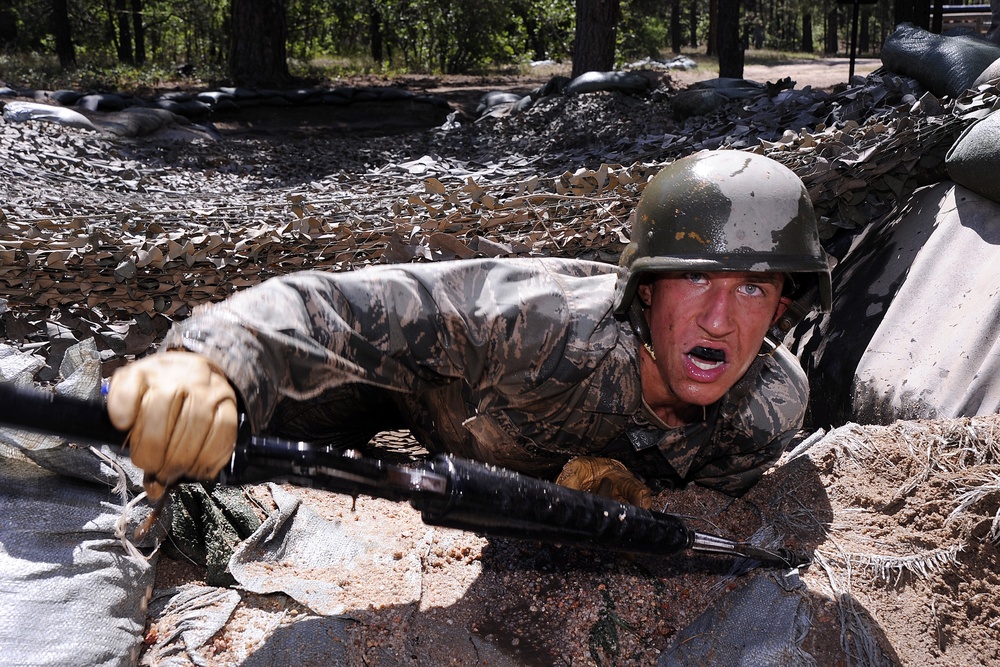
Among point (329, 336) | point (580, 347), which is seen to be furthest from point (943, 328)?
point (329, 336)

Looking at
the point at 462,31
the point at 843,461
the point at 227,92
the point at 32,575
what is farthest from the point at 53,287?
the point at 462,31

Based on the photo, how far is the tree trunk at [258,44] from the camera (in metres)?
11.7

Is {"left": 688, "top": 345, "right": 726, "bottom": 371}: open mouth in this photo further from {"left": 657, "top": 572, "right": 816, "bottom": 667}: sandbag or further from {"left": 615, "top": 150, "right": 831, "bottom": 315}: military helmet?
{"left": 657, "top": 572, "right": 816, "bottom": 667}: sandbag

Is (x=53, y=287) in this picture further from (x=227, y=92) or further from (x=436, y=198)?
(x=227, y=92)

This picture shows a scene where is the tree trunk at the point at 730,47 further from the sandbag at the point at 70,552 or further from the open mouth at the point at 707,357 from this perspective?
the sandbag at the point at 70,552

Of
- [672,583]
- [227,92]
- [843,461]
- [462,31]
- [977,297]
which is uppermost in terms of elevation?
[462,31]

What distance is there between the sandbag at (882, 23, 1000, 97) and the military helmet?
10.7 ft

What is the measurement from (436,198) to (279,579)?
→ 228cm

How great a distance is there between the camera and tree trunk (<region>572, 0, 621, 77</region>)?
10.5 meters

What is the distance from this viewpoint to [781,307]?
252 centimetres

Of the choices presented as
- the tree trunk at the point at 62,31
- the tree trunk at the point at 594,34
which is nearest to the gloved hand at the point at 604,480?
the tree trunk at the point at 594,34

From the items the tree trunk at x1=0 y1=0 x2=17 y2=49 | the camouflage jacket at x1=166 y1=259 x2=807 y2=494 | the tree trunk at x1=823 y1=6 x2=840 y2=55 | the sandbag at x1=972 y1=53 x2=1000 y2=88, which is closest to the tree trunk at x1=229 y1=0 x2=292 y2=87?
the tree trunk at x1=0 y1=0 x2=17 y2=49

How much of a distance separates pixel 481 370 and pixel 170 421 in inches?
36.1

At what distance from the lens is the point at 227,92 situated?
10453 millimetres
